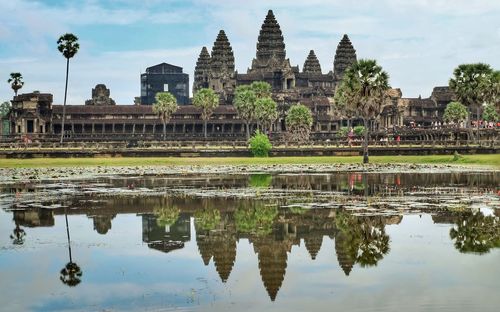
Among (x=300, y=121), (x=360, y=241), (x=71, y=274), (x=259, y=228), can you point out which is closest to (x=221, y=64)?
(x=300, y=121)

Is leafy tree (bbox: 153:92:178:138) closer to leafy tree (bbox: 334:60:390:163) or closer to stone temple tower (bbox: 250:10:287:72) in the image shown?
stone temple tower (bbox: 250:10:287:72)

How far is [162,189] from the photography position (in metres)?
43.7

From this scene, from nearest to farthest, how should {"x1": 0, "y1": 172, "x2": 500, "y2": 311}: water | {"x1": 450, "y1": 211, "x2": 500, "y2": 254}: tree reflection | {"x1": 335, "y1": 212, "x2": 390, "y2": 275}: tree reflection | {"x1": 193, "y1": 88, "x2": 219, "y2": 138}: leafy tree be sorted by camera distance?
{"x1": 0, "y1": 172, "x2": 500, "y2": 311}: water → {"x1": 335, "y1": 212, "x2": 390, "y2": 275}: tree reflection → {"x1": 450, "y1": 211, "x2": 500, "y2": 254}: tree reflection → {"x1": 193, "y1": 88, "x2": 219, "y2": 138}: leafy tree

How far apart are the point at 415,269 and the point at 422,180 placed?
29445 mm

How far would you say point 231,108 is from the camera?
146125 millimetres

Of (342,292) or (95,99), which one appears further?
(95,99)

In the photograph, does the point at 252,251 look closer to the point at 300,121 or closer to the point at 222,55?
the point at 300,121

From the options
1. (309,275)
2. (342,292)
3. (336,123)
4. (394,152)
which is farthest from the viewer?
(336,123)

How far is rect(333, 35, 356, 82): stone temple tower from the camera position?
189875 mm

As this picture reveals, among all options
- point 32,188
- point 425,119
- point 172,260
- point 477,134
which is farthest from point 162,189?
point 425,119

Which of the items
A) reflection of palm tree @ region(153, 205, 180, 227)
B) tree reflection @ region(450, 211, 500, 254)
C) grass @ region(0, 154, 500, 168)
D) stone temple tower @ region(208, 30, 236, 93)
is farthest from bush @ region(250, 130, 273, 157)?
stone temple tower @ region(208, 30, 236, 93)

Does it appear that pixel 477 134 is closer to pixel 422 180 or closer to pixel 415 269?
pixel 422 180

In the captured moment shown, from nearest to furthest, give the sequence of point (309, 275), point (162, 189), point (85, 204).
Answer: point (309, 275) < point (85, 204) < point (162, 189)

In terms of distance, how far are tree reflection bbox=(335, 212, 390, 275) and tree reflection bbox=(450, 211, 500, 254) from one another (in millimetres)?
2029
